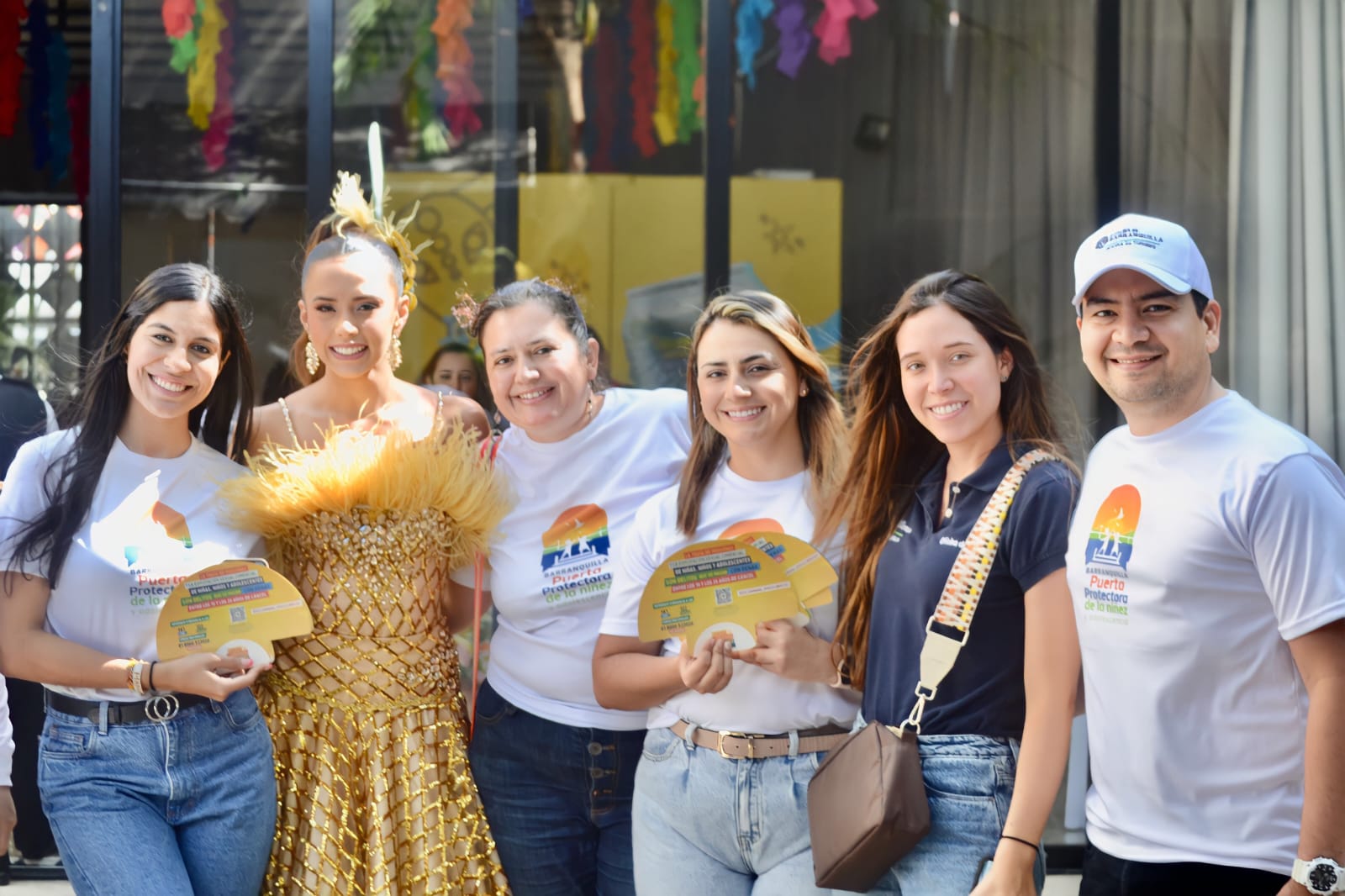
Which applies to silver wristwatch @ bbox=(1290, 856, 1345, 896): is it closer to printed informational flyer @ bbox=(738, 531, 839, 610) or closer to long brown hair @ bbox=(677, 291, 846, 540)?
printed informational flyer @ bbox=(738, 531, 839, 610)

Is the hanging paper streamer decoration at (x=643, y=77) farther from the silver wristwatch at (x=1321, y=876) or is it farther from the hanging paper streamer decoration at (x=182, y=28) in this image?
the silver wristwatch at (x=1321, y=876)

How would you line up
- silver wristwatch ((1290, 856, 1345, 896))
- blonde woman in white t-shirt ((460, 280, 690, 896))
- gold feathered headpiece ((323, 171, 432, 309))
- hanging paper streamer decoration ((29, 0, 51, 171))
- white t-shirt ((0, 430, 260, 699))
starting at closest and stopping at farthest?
silver wristwatch ((1290, 856, 1345, 896)) < white t-shirt ((0, 430, 260, 699)) < blonde woman in white t-shirt ((460, 280, 690, 896)) < gold feathered headpiece ((323, 171, 432, 309)) < hanging paper streamer decoration ((29, 0, 51, 171))

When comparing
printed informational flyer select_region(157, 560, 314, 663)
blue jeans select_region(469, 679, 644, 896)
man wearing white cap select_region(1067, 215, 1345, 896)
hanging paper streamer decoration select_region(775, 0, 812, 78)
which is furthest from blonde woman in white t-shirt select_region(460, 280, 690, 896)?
hanging paper streamer decoration select_region(775, 0, 812, 78)

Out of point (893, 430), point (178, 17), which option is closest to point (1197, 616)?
point (893, 430)

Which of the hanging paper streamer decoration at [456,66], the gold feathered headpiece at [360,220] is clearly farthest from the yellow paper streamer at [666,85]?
the gold feathered headpiece at [360,220]

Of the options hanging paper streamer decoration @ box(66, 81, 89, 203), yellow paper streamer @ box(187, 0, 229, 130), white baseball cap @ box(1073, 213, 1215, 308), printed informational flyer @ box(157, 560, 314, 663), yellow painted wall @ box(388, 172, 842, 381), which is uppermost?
yellow paper streamer @ box(187, 0, 229, 130)

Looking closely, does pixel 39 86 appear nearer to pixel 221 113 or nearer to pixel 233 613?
pixel 221 113

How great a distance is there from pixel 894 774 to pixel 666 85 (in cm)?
428

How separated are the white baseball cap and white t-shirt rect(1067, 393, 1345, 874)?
0.20 metres

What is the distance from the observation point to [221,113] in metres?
5.82

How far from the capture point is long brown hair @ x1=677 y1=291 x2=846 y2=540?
263 centimetres

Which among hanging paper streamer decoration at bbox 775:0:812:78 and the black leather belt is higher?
hanging paper streamer decoration at bbox 775:0:812:78

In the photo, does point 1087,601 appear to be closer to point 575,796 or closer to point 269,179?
point 575,796

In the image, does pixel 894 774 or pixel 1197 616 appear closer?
pixel 1197 616
